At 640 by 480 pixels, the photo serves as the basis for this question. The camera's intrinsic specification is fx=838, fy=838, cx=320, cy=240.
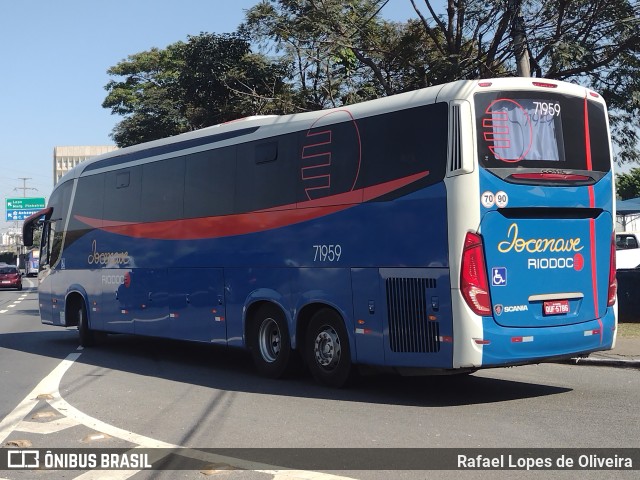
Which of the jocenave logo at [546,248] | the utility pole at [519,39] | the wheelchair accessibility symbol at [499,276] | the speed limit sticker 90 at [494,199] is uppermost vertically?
the utility pole at [519,39]

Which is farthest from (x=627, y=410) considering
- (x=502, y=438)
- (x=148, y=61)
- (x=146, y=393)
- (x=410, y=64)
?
(x=148, y=61)

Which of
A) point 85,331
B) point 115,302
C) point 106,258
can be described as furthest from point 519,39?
point 85,331

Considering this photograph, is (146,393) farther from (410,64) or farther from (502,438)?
(410,64)

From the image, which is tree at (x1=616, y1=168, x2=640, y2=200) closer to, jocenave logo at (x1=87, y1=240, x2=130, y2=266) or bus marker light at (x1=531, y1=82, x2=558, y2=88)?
jocenave logo at (x1=87, y1=240, x2=130, y2=266)

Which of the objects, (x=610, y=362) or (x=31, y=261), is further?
(x=31, y=261)

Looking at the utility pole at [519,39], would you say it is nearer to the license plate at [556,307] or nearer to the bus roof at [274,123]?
the bus roof at [274,123]

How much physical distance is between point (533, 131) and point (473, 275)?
1.86m

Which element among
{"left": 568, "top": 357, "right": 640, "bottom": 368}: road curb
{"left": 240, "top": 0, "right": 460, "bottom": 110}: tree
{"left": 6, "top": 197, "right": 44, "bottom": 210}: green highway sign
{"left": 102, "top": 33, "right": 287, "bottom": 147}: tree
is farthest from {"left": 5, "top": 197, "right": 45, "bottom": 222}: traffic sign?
{"left": 568, "top": 357, "right": 640, "bottom": 368}: road curb

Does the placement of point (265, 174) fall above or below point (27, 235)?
above

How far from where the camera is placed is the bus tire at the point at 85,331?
1775 centimetres

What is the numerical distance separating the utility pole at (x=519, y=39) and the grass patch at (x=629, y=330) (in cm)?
530

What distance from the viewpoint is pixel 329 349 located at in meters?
11.2

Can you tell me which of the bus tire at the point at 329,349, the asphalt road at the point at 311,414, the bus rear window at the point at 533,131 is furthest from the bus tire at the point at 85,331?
the bus rear window at the point at 533,131

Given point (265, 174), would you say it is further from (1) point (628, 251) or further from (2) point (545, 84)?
(1) point (628, 251)
